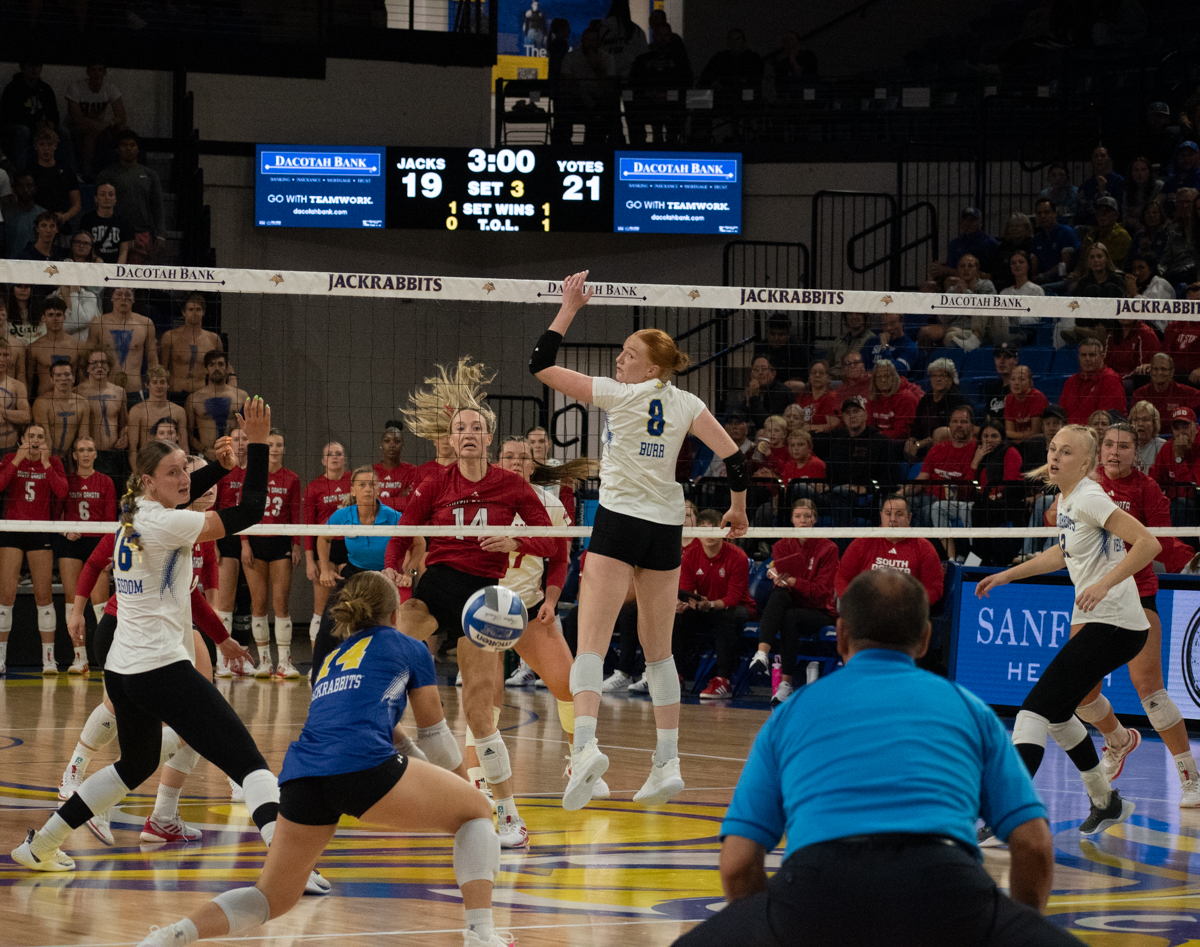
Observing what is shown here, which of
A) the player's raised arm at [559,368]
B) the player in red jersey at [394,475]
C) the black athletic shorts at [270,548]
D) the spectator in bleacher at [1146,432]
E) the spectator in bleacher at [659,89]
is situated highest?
the spectator in bleacher at [659,89]

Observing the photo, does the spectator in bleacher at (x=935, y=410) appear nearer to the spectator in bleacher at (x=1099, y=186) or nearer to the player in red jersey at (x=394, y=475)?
the spectator in bleacher at (x=1099, y=186)

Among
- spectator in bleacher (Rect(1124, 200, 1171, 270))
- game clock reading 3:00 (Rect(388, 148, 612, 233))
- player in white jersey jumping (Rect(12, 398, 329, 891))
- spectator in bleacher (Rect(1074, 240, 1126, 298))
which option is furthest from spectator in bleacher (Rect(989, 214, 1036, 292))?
player in white jersey jumping (Rect(12, 398, 329, 891))

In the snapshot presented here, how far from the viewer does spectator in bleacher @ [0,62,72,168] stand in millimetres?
14352

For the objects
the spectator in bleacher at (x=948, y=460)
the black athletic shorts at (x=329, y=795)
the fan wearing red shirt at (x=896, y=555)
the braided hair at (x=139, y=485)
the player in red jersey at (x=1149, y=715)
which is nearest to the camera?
the black athletic shorts at (x=329, y=795)

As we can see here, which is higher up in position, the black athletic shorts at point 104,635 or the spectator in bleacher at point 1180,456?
the spectator in bleacher at point 1180,456

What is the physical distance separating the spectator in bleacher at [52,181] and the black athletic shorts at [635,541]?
10433 millimetres

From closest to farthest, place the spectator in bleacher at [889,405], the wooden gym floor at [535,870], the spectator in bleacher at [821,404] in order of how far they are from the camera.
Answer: the wooden gym floor at [535,870] < the spectator in bleacher at [889,405] < the spectator in bleacher at [821,404]

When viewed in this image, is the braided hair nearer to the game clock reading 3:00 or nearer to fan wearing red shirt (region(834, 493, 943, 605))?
fan wearing red shirt (region(834, 493, 943, 605))

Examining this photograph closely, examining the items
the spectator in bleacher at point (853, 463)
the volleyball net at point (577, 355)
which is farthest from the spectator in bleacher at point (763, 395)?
the spectator in bleacher at point (853, 463)

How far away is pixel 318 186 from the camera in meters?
15.5

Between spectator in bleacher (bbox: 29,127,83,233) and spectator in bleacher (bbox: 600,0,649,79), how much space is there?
21.1 ft

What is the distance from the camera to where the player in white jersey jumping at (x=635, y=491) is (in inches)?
215

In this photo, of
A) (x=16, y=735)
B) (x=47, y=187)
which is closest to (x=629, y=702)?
(x=16, y=735)

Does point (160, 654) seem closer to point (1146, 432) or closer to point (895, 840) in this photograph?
point (895, 840)
